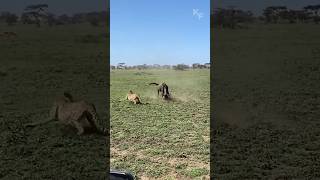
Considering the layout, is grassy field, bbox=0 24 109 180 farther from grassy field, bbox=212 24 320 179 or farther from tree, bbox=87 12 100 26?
grassy field, bbox=212 24 320 179

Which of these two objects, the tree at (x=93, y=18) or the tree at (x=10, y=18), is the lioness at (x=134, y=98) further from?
the tree at (x=10, y=18)

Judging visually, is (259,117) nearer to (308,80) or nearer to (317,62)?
(308,80)

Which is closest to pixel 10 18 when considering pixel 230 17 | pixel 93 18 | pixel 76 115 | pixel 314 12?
pixel 93 18

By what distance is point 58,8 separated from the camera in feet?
63.1

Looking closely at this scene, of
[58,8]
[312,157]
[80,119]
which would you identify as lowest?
[312,157]

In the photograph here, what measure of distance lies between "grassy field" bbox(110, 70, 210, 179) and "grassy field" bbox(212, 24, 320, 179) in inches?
15.4

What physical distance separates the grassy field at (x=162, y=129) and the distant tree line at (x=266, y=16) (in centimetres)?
374

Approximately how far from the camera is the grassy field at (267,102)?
8.98 m

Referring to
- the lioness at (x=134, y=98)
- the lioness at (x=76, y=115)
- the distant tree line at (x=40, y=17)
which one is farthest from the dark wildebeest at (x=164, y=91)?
the distant tree line at (x=40, y=17)

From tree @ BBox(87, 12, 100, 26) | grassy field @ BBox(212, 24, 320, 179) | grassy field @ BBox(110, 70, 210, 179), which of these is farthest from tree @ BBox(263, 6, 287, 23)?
tree @ BBox(87, 12, 100, 26)

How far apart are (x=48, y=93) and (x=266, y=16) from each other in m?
10.2

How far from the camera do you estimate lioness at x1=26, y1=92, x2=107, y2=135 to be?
909cm

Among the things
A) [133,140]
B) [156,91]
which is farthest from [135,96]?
[133,140]

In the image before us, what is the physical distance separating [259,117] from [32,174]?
6.41 m
